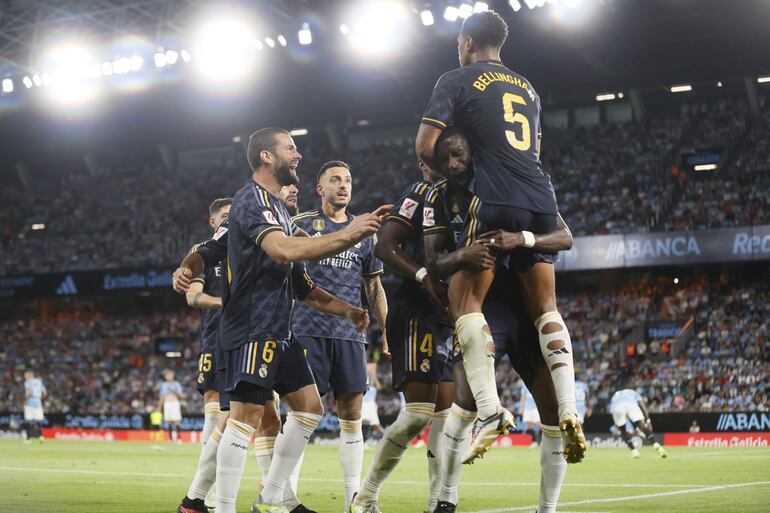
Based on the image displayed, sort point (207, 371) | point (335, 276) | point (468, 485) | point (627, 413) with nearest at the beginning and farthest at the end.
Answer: point (335, 276), point (207, 371), point (468, 485), point (627, 413)

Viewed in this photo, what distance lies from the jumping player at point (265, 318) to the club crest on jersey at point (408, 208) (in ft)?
3.21

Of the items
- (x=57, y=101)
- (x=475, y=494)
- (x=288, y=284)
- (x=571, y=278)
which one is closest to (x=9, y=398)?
(x=57, y=101)

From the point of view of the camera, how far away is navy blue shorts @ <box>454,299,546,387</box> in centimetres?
616

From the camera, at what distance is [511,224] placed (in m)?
5.78

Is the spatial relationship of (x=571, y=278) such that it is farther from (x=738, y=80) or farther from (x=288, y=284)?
(x=288, y=284)

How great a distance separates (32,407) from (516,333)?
1063 inches

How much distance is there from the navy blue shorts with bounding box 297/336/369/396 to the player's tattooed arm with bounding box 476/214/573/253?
9.77 feet

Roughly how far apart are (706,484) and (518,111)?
284 inches

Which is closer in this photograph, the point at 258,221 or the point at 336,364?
the point at 258,221

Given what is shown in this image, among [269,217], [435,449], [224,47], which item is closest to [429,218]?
[269,217]

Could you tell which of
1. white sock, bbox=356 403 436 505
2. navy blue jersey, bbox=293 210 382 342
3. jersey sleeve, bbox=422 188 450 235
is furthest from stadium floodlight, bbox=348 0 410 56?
jersey sleeve, bbox=422 188 450 235

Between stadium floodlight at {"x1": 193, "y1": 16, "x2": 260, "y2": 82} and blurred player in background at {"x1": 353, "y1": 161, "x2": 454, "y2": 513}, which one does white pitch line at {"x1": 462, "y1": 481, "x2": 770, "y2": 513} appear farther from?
stadium floodlight at {"x1": 193, "y1": 16, "x2": 260, "y2": 82}

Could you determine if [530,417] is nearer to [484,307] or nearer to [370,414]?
[370,414]

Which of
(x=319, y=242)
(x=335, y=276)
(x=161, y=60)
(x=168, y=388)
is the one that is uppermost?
(x=161, y=60)
